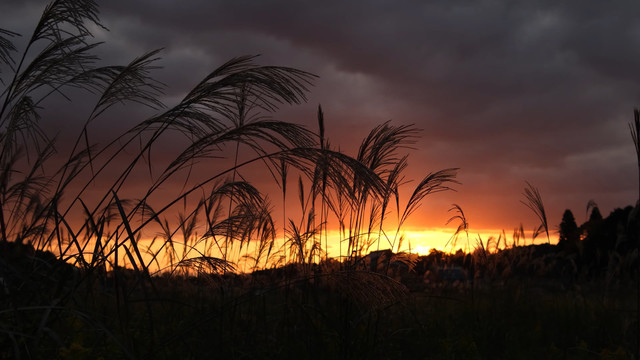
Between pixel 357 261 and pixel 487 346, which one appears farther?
pixel 487 346

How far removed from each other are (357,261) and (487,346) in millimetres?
2418

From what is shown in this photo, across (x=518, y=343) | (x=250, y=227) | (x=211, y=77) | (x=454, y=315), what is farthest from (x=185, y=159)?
(x=454, y=315)

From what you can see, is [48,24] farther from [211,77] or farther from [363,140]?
[363,140]

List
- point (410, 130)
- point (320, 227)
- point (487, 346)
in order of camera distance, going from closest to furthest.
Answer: point (410, 130) < point (320, 227) < point (487, 346)

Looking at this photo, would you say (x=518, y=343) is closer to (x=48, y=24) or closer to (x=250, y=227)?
(x=250, y=227)

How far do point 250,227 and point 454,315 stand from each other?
329 cm

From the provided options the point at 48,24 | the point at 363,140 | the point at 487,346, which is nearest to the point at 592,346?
the point at 487,346

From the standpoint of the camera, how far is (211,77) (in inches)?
93.4

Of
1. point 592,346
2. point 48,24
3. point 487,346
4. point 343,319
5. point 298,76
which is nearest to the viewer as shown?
point 298,76

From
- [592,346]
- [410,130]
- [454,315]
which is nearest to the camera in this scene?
[410,130]

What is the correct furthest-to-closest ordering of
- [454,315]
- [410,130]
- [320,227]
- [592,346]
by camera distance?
[454,315] < [592,346] < [320,227] < [410,130]

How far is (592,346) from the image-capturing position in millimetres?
6125

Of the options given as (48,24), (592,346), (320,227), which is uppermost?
(48,24)

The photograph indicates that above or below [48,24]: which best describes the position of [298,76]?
below
